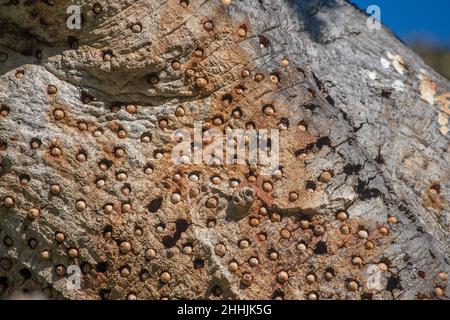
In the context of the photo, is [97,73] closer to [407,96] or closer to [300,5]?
[300,5]

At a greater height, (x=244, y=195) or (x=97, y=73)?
(x=97, y=73)

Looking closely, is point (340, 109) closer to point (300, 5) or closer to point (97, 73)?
point (300, 5)

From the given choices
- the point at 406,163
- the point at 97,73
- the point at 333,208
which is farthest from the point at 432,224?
the point at 97,73
